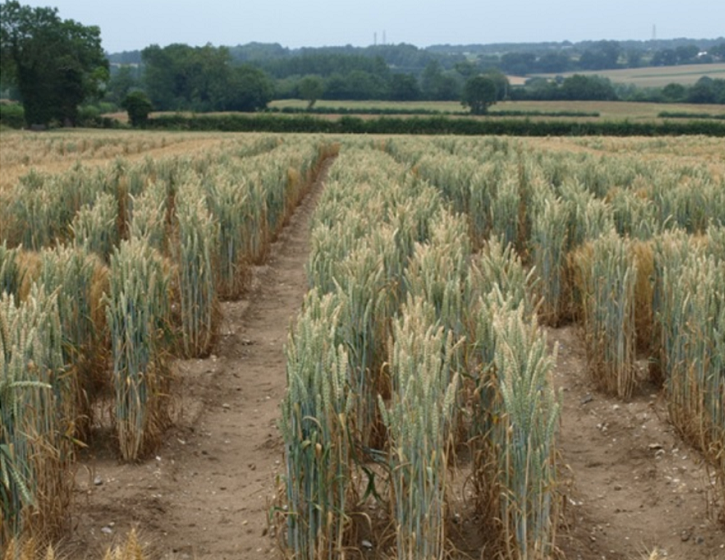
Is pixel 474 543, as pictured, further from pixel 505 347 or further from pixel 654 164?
pixel 654 164

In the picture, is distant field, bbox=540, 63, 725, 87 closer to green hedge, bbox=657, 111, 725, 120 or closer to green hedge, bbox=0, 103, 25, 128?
green hedge, bbox=657, 111, 725, 120

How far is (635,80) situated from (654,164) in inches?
5218

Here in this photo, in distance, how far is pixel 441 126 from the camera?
64.4 meters

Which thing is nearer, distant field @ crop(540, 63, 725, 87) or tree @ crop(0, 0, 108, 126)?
tree @ crop(0, 0, 108, 126)

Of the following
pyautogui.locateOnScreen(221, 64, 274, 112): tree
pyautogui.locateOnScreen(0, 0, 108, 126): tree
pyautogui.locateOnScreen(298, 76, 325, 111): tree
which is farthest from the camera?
pyautogui.locateOnScreen(298, 76, 325, 111): tree

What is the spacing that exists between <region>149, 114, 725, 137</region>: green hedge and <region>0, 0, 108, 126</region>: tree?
23.1 feet

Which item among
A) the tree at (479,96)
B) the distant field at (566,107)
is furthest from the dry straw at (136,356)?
the tree at (479,96)

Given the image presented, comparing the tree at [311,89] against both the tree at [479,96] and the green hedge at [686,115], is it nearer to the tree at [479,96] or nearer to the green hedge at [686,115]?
the tree at [479,96]

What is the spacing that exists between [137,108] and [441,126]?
22178 mm

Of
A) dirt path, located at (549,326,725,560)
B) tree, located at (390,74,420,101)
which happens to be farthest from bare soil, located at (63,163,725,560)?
tree, located at (390,74,420,101)

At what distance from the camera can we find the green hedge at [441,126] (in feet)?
200

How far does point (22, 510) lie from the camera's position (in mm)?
4332

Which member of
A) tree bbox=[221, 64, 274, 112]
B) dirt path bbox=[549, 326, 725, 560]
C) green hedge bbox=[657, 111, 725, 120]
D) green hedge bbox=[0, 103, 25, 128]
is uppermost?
tree bbox=[221, 64, 274, 112]

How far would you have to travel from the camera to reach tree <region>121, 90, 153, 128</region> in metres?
70.2
